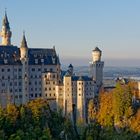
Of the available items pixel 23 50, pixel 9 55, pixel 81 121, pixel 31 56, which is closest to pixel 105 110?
pixel 81 121

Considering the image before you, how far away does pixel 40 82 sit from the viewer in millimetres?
98562

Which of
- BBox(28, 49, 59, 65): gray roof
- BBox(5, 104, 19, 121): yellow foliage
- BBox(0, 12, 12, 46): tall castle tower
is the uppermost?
A: BBox(0, 12, 12, 46): tall castle tower

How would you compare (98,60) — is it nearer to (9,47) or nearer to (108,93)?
(108,93)

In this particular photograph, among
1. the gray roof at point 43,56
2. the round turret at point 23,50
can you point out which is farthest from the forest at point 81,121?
the round turret at point 23,50

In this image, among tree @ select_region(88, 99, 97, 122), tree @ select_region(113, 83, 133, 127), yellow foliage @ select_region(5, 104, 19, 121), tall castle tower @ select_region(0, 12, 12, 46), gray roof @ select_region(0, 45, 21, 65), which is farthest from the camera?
tall castle tower @ select_region(0, 12, 12, 46)

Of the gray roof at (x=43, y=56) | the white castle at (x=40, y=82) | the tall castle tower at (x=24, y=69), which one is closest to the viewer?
the white castle at (x=40, y=82)

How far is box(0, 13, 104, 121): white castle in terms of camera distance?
312ft

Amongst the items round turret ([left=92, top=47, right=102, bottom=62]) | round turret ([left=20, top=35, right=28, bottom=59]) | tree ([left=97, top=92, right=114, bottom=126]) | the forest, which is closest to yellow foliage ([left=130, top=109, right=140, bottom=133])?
the forest

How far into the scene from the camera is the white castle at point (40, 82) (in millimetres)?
95125

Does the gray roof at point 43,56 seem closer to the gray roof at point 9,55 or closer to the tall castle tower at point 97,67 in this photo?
the gray roof at point 9,55

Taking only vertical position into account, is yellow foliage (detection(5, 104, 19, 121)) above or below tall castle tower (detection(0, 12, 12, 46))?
below

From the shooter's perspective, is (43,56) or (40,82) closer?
(40,82)

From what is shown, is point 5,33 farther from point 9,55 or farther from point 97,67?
point 97,67

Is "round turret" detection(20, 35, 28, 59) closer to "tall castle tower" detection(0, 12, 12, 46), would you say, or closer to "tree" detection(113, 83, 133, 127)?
"tall castle tower" detection(0, 12, 12, 46)
